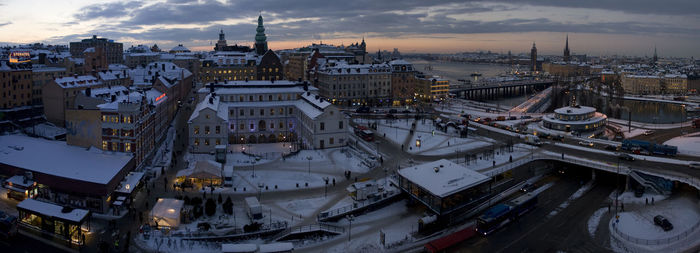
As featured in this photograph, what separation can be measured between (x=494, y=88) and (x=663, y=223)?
125 metres

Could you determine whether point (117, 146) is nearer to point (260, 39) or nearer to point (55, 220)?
point (55, 220)

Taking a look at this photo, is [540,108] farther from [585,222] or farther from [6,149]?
[6,149]

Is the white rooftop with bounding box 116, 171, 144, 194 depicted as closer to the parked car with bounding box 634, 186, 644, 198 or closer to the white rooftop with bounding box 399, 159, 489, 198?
the white rooftop with bounding box 399, 159, 489, 198

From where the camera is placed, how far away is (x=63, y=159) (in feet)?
129

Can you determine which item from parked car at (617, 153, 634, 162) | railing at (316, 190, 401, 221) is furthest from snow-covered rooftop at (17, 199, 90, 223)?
parked car at (617, 153, 634, 162)

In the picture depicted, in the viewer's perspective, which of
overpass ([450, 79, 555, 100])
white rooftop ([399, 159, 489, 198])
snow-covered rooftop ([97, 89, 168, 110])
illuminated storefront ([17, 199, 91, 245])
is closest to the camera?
illuminated storefront ([17, 199, 91, 245])

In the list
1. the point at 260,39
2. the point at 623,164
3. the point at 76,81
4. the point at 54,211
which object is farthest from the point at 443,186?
the point at 260,39

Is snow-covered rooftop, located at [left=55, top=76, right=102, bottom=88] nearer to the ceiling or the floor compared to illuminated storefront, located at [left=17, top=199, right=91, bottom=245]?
nearer to the ceiling

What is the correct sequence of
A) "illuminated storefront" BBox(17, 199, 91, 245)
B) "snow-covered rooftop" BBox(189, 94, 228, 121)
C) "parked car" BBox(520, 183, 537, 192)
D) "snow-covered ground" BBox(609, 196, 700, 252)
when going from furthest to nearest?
1. "snow-covered rooftop" BBox(189, 94, 228, 121)
2. "parked car" BBox(520, 183, 537, 192)
3. "illuminated storefront" BBox(17, 199, 91, 245)
4. "snow-covered ground" BBox(609, 196, 700, 252)

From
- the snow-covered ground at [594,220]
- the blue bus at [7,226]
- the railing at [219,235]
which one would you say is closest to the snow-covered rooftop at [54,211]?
the blue bus at [7,226]

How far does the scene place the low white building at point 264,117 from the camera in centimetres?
5038

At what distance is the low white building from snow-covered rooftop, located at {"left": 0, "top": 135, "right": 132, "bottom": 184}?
10272 mm

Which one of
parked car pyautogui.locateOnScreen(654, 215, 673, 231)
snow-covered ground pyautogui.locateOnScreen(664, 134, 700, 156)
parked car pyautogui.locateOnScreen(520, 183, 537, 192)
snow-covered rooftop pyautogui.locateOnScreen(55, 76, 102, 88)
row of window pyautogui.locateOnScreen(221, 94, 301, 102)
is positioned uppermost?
snow-covered rooftop pyautogui.locateOnScreen(55, 76, 102, 88)

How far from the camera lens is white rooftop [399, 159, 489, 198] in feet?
112
